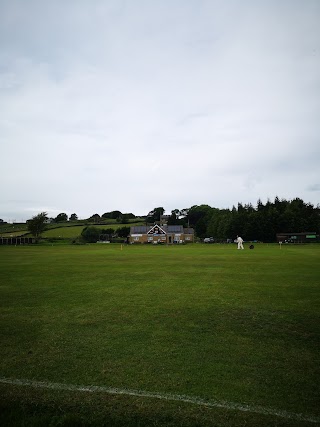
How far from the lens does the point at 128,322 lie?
8102mm

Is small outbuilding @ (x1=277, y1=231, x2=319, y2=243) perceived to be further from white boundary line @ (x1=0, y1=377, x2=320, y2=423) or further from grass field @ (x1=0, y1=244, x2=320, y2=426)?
white boundary line @ (x1=0, y1=377, x2=320, y2=423)

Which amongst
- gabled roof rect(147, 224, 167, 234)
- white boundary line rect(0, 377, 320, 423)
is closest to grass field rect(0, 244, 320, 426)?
white boundary line rect(0, 377, 320, 423)

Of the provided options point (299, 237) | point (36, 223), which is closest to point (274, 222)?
point (299, 237)

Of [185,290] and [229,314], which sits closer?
[229,314]

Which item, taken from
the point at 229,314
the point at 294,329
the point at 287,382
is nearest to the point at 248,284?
the point at 229,314

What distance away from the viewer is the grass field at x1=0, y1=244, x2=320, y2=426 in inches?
164

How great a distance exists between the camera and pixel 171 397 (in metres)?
4.45

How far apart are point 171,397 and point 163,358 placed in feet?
4.29

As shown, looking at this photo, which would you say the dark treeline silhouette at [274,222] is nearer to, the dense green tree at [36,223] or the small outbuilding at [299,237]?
the small outbuilding at [299,237]

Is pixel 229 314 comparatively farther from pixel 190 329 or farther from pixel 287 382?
pixel 287 382

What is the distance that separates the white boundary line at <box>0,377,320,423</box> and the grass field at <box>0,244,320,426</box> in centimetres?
2

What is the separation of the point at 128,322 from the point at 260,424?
4814 millimetres

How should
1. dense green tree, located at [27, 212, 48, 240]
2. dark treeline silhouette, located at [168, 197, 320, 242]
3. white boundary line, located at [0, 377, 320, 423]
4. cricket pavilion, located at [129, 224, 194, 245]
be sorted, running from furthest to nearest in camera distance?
cricket pavilion, located at [129, 224, 194, 245]
dense green tree, located at [27, 212, 48, 240]
dark treeline silhouette, located at [168, 197, 320, 242]
white boundary line, located at [0, 377, 320, 423]

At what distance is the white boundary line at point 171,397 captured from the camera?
4.04m
